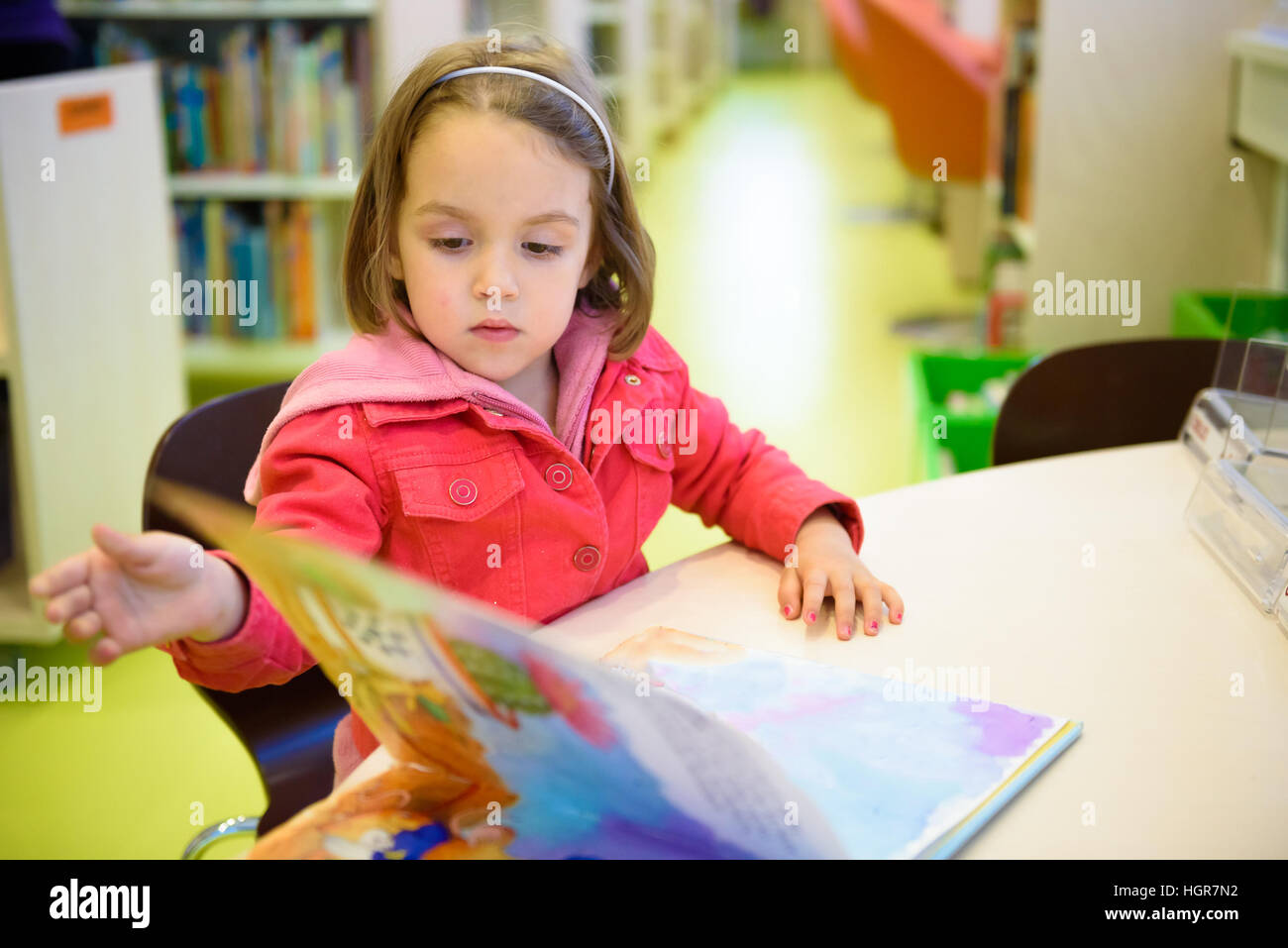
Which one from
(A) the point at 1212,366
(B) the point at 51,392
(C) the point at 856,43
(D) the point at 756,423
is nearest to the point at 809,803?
(A) the point at 1212,366

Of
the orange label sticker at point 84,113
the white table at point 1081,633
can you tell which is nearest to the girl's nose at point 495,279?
the white table at point 1081,633

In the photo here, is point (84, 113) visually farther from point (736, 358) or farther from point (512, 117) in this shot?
point (736, 358)

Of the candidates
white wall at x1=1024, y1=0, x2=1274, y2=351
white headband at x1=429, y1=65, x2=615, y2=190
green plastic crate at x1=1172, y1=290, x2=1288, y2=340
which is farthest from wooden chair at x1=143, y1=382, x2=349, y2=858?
white wall at x1=1024, y1=0, x2=1274, y2=351

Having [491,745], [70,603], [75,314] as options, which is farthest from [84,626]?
[75,314]

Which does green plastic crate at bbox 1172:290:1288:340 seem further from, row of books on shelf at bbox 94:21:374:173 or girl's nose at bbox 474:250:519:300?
row of books on shelf at bbox 94:21:374:173

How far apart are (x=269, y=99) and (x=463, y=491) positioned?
253 centimetres

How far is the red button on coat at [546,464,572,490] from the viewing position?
927 millimetres

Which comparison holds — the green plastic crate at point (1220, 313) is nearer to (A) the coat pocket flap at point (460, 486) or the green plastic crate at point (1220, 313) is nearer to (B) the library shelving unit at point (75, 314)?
(A) the coat pocket flap at point (460, 486)

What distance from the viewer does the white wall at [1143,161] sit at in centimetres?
257

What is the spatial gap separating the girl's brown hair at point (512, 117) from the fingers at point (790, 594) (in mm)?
228

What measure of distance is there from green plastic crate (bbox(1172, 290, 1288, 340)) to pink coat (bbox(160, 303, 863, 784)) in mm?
724

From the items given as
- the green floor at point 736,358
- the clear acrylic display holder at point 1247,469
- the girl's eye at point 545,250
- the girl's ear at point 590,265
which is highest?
the girl's eye at point 545,250

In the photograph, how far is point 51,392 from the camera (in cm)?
209
